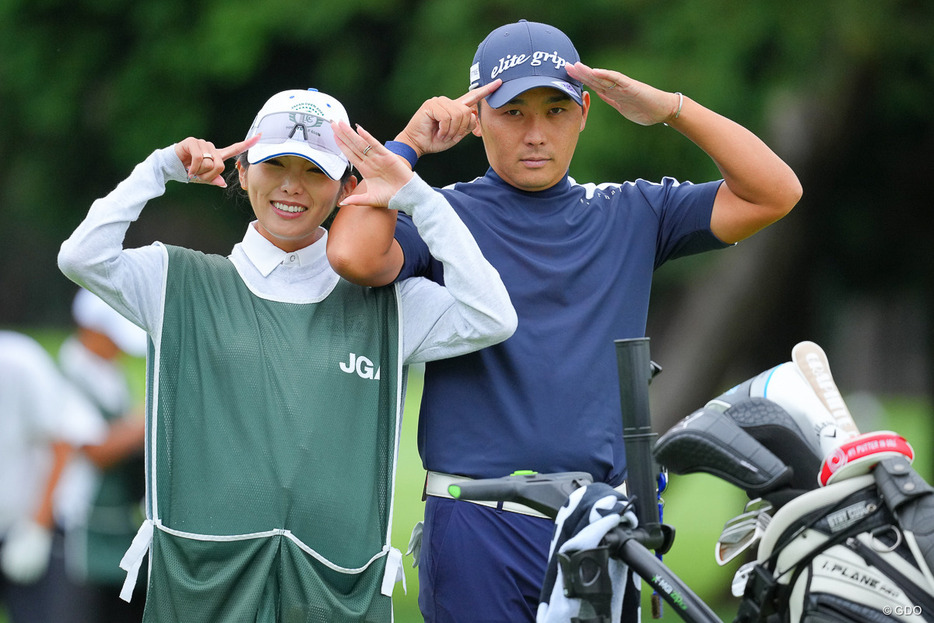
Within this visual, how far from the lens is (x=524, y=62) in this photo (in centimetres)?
319

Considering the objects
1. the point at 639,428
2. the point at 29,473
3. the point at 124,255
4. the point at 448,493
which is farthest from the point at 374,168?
the point at 29,473

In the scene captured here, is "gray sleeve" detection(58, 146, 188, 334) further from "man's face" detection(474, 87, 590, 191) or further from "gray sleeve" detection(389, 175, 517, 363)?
"man's face" detection(474, 87, 590, 191)

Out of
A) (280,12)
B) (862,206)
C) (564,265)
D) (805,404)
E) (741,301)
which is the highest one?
(280,12)

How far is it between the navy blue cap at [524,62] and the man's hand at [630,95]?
42 mm

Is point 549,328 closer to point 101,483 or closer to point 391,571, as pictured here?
point 391,571

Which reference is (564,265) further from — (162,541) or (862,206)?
(862,206)

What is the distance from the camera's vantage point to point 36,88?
7.93m

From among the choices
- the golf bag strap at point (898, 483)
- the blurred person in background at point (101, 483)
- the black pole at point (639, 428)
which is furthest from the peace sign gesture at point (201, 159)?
the blurred person in background at point (101, 483)

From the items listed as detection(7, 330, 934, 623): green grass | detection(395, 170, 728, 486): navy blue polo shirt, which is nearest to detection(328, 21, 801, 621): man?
detection(395, 170, 728, 486): navy blue polo shirt

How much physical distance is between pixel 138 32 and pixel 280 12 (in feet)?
3.50

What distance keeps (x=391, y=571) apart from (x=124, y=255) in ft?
3.22

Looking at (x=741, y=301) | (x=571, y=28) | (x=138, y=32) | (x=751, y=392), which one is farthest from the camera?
(x=741, y=301)

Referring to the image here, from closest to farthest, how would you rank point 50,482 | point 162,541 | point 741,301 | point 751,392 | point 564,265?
1. point 751,392
2. point 162,541
3. point 564,265
4. point 50,482
5. point 741,301

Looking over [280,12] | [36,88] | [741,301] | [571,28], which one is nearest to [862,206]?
[741,301]
